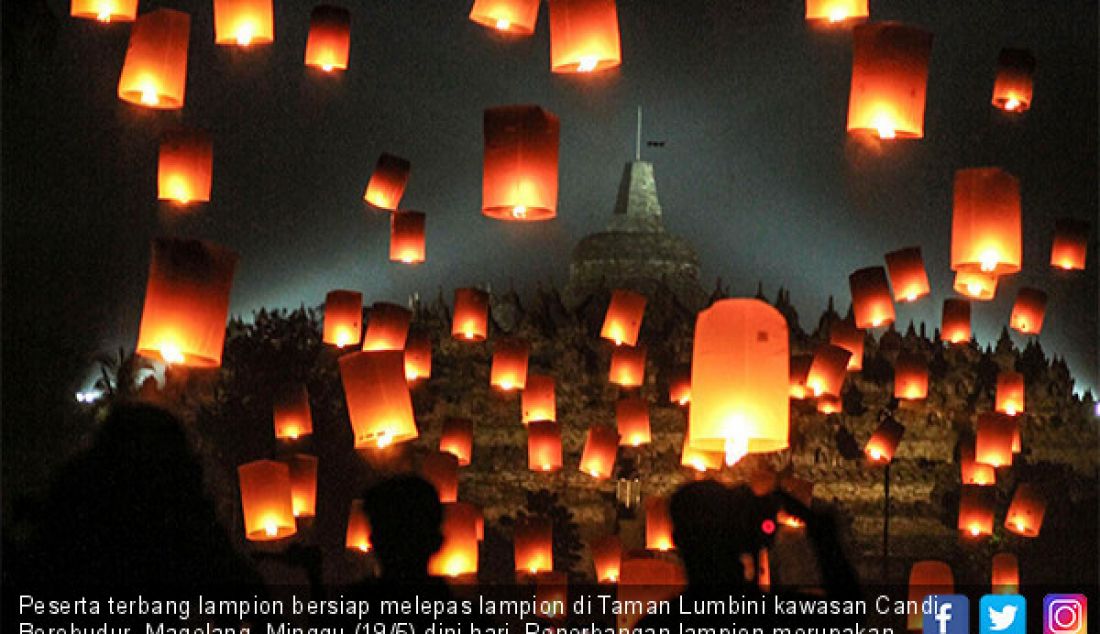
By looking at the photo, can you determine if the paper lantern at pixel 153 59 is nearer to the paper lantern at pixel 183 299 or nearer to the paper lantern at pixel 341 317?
the paper lantern at pixel 183 299

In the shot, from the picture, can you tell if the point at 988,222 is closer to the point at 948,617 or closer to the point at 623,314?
the point at 948,617

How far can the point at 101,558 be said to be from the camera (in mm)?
3090

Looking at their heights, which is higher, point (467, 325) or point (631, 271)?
point (631, 271)

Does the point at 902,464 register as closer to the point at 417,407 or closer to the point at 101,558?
the point at 417,407

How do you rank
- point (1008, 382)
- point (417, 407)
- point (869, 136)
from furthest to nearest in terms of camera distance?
point (417, 407) → point (1008, 382) → point (869, 136)

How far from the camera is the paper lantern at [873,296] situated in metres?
12.1

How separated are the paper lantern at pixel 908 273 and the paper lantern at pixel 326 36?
5606 mm

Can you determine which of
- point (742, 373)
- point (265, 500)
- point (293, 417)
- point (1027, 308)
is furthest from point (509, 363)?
point (742, 373)

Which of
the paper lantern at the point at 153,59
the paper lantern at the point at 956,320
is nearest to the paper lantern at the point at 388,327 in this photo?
the paper lantern at the point at 956,320

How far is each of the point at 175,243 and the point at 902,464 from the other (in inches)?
447

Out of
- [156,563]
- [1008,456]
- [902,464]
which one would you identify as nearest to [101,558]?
[156,563]

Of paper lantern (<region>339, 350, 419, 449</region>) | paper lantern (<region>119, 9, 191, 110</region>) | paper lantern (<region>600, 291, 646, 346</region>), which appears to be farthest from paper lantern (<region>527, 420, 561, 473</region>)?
paper lantern (<region>119, 9, 191, 110</region>)

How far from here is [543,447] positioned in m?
13.2

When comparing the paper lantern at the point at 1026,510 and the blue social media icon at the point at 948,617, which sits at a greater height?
the paper lantern at the point at 1026,510
